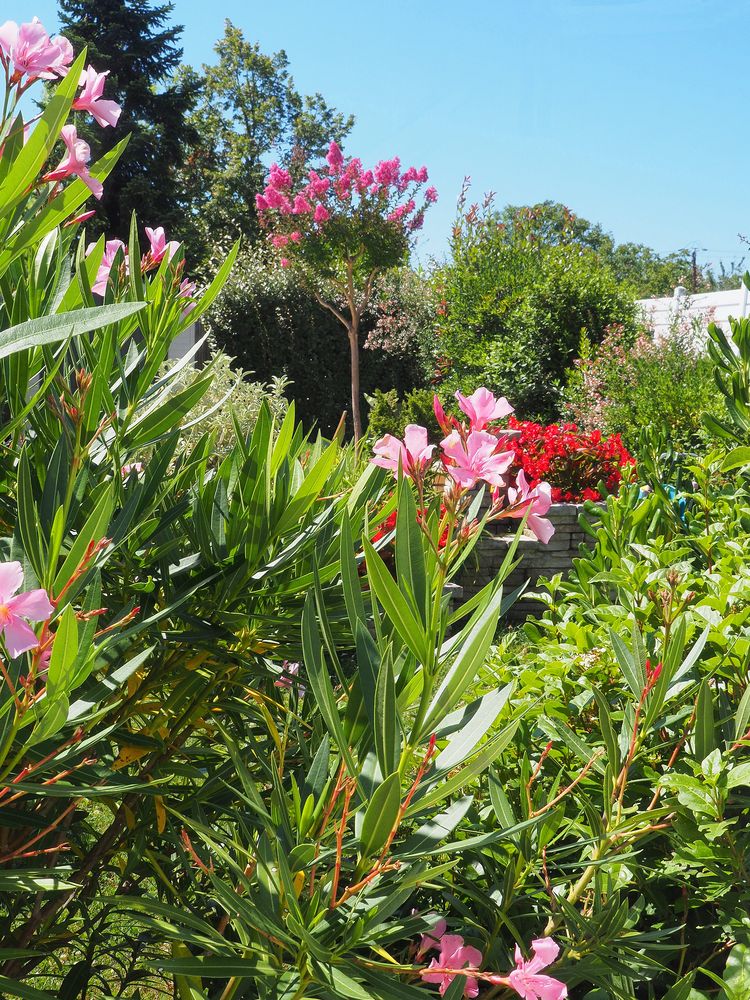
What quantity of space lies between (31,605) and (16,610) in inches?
0.5

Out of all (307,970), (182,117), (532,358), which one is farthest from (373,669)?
(182,117)

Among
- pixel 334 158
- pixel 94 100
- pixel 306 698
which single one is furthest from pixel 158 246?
pixel 334 158

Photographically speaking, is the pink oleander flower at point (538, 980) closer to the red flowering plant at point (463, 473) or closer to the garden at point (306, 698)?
the garden at point (306, 698)

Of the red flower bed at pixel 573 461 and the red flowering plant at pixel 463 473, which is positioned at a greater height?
the red flower bed at pixel 573 461

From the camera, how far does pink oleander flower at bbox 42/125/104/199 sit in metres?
1.06

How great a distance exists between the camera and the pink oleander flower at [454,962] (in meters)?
0.84

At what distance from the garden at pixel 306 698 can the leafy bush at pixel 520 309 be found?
933 centimetres

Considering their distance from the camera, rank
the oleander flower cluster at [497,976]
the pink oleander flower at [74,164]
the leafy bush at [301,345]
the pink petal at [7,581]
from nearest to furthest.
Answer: the pink petal at [7,581], the oleander flower cluster at [497,976], the pink oleander flower at [74,164], the leafy bush at [301,345]

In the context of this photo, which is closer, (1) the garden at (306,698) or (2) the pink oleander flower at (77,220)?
(1) the garden at (306,698)

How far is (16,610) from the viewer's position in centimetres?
67

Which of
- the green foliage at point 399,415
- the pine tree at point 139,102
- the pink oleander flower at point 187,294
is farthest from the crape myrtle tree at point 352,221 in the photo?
the pine tree at point 139,102

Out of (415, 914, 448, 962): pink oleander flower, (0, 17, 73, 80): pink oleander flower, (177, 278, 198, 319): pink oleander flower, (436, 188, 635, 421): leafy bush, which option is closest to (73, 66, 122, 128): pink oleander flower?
(0, 17, 73, 80): pink oleander flower

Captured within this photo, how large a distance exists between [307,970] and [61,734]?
339 mm

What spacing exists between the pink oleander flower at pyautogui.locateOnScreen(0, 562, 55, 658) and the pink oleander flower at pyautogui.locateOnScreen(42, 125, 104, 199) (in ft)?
1.93
